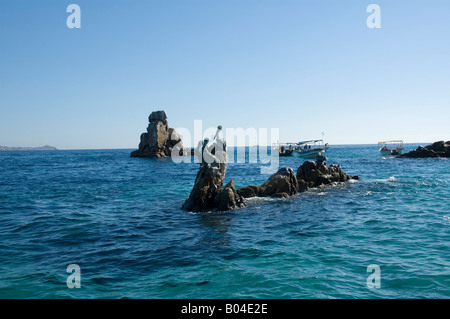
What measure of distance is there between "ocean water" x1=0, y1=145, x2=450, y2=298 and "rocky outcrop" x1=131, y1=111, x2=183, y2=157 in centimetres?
7510

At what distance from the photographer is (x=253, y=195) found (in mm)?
24000

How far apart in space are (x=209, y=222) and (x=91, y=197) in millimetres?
13794

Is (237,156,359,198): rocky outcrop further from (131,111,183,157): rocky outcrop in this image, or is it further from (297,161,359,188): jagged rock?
(131,111,183,157): rocky outcrop

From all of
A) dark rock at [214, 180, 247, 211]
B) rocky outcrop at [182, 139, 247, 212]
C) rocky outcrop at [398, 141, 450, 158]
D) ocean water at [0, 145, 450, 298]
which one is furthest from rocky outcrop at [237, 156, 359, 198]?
rocky outcrop at [398, 141, 450, 158]

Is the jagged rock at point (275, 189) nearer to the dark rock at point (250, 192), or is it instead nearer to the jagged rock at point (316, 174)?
the dark rock at point (250, 192)

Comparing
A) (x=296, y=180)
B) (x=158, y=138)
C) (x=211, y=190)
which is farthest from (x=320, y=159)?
(x=158, y=138)

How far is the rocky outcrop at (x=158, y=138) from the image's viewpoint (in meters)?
96.6

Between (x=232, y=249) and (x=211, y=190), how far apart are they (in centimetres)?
847

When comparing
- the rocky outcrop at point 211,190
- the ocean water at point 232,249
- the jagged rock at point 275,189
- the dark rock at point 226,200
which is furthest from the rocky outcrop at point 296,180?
the rocky outcrop at point 211,190

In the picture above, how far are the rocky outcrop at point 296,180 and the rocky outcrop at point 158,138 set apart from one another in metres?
71.7

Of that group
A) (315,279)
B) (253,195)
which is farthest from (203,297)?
(253,195)

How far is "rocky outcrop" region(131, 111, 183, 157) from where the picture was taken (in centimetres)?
9656

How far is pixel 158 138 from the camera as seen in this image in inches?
3816
